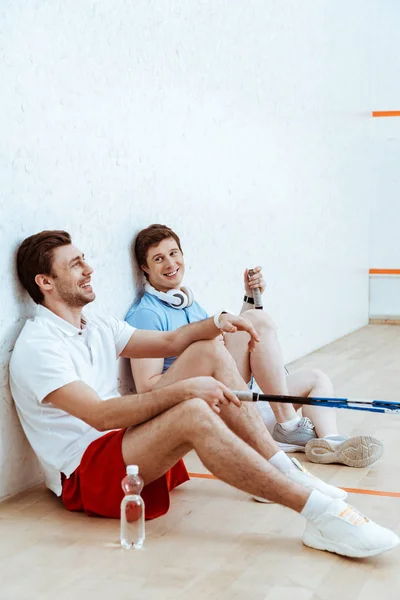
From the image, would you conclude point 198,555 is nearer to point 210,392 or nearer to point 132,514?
point 132,514

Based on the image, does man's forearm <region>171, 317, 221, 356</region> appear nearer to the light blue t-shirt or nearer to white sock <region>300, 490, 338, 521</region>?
the light blue t-shirt

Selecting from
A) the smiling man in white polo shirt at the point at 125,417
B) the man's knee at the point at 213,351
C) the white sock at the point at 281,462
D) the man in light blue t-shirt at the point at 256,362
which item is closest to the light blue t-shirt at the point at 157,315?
the man in light blue t-shirt at the point at 256,362

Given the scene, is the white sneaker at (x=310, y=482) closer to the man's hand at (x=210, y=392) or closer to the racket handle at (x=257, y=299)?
the man's hand at (x=210, y=392)

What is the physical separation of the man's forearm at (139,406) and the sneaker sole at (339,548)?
426 millimetres

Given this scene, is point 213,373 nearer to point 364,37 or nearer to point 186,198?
point 186,198

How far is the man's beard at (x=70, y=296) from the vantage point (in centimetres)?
247

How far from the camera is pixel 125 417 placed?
2137 millimetres

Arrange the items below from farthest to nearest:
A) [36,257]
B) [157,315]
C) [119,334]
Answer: [157,315] < [119,334] < [36,257]

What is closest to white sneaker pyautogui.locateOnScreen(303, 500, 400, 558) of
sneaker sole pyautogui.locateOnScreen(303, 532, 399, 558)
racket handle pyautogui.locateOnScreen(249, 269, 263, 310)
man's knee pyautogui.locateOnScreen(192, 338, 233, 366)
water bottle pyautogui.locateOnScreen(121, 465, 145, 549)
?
sneaker sole pyautogui.locateOnScreen(303, 532, 399, 558)

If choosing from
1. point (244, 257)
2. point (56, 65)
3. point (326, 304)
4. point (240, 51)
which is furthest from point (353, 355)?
point (56, 65)

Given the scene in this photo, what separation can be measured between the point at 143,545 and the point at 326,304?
3.77 m

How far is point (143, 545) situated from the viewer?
6.93 feet

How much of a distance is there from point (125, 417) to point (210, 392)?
0.21 metres

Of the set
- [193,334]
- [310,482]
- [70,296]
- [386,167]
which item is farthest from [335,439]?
[386,167]
